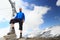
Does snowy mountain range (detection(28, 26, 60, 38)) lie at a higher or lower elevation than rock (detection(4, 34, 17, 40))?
higher

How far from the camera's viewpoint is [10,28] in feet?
7.05

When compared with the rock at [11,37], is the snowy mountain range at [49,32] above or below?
above

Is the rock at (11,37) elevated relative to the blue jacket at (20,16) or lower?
lower

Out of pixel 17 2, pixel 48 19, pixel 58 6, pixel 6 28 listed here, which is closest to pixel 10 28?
pixel 6 28

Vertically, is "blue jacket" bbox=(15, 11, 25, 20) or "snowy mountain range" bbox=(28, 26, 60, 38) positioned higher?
"blue jacket" bbox=(15, 11, 25, 20)

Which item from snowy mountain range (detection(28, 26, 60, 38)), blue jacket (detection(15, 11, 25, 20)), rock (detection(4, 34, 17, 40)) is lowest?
rock (detection(4, 34, 17, 40))

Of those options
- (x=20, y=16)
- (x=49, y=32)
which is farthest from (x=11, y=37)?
(x=49, y=32)

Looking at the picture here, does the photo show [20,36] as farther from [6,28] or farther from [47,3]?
[47,3]

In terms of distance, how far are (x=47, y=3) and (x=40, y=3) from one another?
0.28 ft

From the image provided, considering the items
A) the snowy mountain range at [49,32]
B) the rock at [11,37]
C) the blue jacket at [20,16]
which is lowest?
the rock at [11,37]

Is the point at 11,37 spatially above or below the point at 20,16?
below

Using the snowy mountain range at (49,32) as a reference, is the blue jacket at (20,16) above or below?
above

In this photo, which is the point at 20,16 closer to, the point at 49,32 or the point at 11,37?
the point at 11,37

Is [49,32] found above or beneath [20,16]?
beneath
